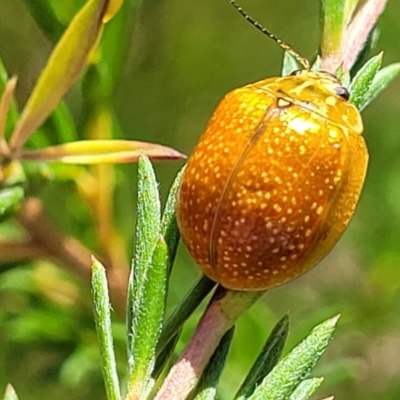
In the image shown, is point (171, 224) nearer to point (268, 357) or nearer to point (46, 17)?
point (268, 357)

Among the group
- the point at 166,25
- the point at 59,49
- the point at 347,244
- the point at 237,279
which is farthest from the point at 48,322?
the point at 347,244

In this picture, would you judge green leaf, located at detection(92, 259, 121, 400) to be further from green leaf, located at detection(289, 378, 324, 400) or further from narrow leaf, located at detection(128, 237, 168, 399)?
green leaf, located at detection(289, 378, 324, 400)

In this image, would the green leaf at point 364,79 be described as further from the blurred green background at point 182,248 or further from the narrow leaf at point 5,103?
the blurred green background at point 182,248

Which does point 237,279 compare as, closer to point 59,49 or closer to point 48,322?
point 59,49

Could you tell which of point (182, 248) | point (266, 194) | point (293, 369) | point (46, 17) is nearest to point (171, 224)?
point (266, 194)

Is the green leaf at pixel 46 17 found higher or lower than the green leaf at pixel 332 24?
lower

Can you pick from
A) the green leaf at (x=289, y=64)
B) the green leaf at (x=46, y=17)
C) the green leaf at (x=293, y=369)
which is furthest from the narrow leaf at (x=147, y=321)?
the green leaf at (x=46, y=17)
